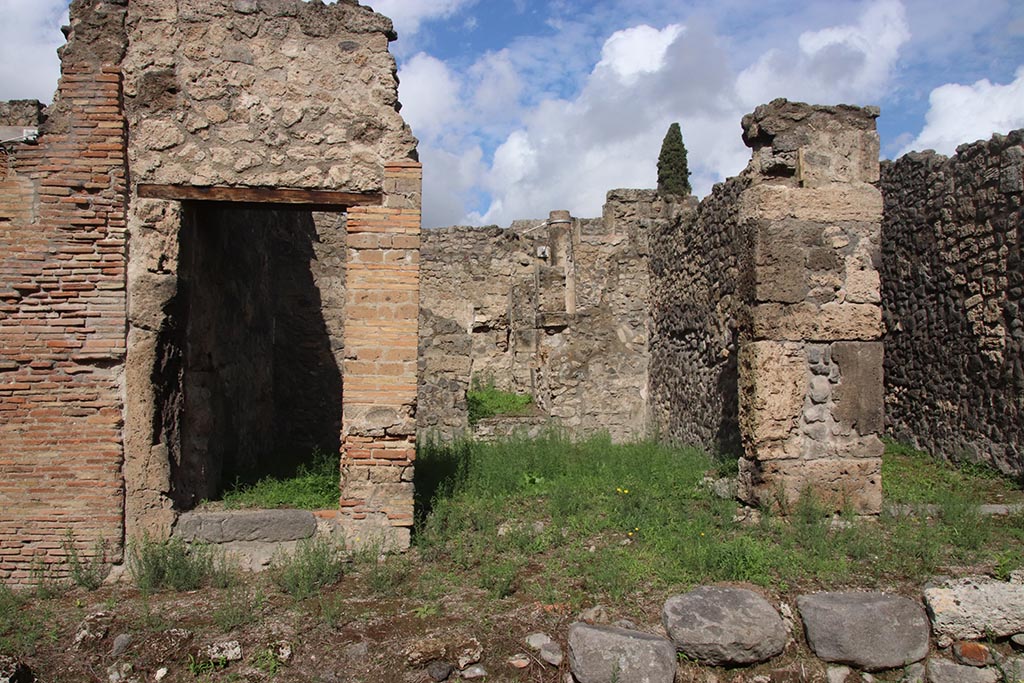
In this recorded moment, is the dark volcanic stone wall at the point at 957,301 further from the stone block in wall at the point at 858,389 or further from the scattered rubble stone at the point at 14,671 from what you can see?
the scattered rubble stone at the point at 14,671

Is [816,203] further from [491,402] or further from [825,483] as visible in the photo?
[491,402]

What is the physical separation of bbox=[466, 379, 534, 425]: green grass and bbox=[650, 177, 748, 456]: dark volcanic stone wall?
242 cm

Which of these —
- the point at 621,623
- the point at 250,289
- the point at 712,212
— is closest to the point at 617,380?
the point at 712,212

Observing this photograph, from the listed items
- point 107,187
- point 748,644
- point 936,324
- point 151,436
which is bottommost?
point 748,644

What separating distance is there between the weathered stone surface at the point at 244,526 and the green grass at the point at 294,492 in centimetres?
23

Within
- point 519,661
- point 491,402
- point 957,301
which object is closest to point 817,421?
point 519,661

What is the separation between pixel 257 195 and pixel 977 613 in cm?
580

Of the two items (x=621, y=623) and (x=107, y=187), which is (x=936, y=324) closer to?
(x=621, y=623)

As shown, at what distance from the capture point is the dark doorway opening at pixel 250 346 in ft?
19.7

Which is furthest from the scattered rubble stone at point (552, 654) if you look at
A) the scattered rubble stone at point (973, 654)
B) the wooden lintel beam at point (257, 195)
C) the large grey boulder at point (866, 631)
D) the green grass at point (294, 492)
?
the wooden lintel beam at point (257, 195)

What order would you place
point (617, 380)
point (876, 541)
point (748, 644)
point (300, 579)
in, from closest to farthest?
point (748, 644) < point (300, 579) < point (876, 541) < point (617, 380)

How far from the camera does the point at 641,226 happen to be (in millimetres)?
12039

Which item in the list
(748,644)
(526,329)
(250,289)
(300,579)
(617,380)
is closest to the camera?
(748,644)

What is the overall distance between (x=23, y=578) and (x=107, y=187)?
296 centimetres
